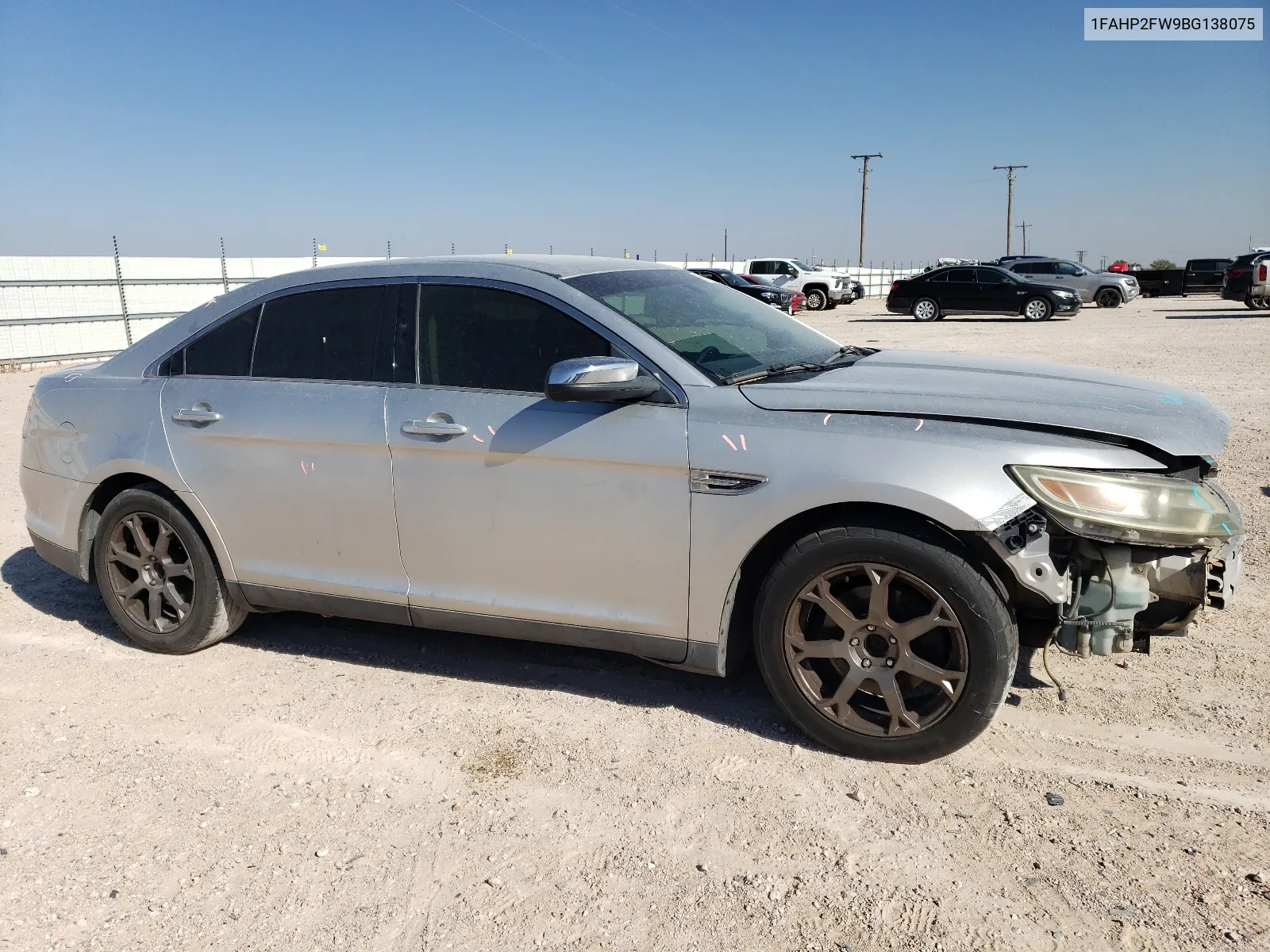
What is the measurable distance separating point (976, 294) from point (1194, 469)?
2509cm

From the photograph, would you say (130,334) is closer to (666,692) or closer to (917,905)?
(666,692)

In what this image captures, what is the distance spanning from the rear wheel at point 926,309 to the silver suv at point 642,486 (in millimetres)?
24054

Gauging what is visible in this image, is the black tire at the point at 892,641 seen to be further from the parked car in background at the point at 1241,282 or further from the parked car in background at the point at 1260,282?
the parked car in background at the point at 1241,282

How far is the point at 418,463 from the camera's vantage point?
12.4 ft

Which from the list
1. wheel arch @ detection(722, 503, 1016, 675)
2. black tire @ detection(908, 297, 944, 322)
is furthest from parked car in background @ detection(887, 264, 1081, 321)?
wheel arch @ detection(722, 503, 1016, 675)

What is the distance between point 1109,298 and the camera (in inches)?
1272

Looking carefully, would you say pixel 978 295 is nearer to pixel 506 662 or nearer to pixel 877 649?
pixel 506 662

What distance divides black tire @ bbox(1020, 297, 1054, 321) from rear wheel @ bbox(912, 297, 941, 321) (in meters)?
2.26

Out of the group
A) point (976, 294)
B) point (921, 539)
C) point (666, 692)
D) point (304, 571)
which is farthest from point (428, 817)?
point (976, 294)

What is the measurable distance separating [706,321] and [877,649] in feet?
4.80

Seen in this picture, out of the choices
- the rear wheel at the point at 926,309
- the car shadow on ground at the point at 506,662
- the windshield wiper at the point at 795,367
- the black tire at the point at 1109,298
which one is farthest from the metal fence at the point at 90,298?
the black tire at the point at 1109,298

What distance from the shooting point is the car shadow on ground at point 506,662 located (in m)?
3.81

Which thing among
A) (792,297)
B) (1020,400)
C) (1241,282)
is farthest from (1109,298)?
(1020,400)

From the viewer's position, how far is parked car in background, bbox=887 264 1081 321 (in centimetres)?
2589
